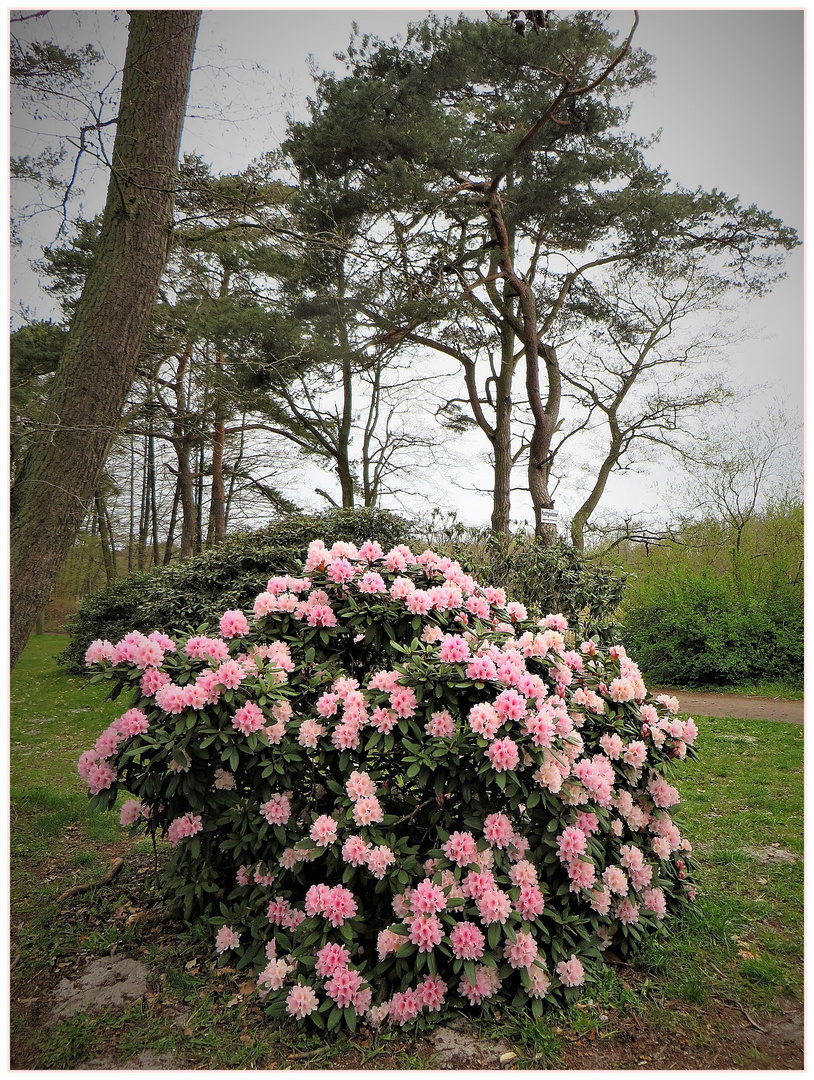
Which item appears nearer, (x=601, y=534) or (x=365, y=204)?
(x=365, y=204)

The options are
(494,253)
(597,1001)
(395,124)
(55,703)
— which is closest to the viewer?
(597,1001)

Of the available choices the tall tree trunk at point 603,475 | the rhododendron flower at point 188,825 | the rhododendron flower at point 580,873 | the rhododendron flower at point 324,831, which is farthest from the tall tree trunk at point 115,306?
the tall tree trunk at point 603,475

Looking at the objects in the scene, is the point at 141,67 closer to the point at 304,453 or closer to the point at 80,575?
the point at 304,453

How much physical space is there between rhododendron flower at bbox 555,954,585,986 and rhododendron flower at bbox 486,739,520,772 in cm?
65

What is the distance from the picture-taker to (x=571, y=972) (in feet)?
6.05

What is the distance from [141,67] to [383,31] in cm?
687

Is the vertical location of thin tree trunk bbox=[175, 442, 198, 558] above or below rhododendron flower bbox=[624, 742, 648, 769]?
above

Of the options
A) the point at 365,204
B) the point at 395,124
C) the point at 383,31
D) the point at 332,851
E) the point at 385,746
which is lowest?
the point at 332,851

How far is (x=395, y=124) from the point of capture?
8023mm

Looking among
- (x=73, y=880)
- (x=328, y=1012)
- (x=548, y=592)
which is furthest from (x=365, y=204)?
(x=328, y=1012)

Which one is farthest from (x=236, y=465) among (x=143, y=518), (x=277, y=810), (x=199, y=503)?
(x=277, y=810)

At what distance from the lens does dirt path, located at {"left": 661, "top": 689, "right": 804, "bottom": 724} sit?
6048 mm

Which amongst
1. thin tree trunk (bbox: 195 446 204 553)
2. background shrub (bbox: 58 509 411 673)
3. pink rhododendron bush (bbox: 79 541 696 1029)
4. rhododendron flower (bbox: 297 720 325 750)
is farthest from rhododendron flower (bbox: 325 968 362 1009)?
thin tree trunk (bbox: 195 446 204 553)

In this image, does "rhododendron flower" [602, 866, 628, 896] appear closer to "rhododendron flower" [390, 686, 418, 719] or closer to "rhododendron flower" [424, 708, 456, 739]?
"rhododendron flower" [424, 708, 456, 739]
